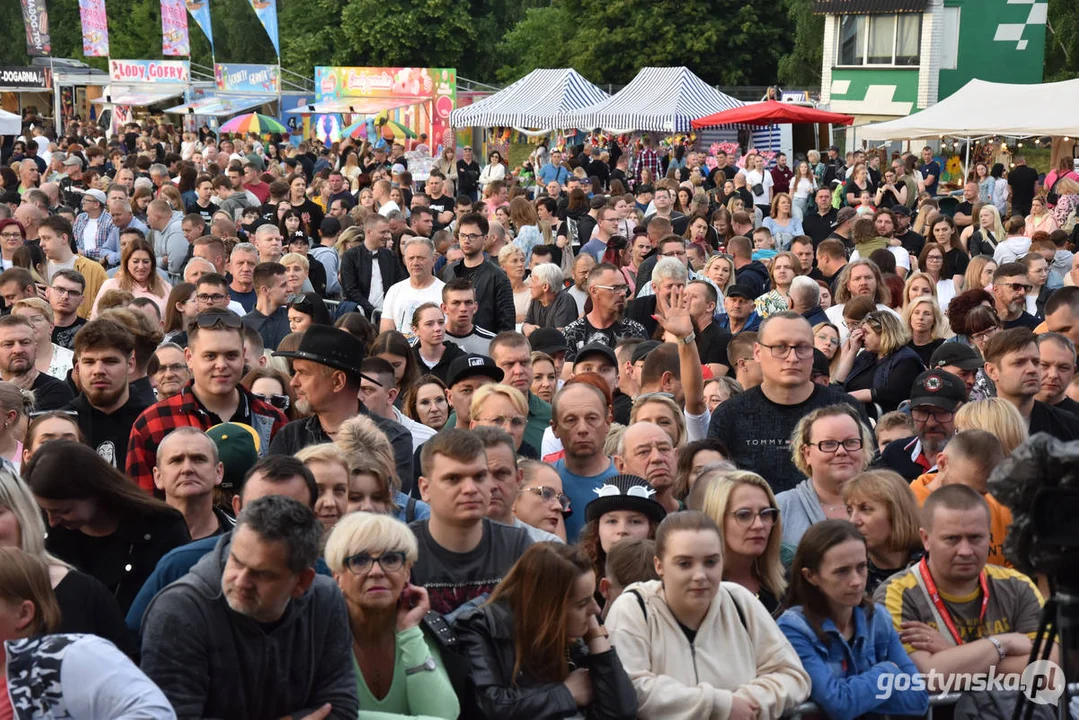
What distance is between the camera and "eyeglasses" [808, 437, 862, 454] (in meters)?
5.70

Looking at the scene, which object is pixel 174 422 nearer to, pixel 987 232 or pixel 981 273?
pixel 981 273

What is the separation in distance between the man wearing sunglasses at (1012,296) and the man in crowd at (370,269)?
488cm

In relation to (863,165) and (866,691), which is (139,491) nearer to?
(866,691)

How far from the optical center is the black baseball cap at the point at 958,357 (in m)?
7.72

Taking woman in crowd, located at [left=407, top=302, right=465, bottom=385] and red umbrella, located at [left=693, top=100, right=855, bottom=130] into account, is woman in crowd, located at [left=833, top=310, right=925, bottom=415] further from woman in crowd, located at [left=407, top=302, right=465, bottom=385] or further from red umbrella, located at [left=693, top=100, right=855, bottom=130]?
red umbrella, located at [left=693, top=100, right=855, bottom=130]

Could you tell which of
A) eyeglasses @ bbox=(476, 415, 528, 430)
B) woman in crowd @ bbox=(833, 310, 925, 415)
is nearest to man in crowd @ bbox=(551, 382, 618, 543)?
eyeglasses @ bbox=(476, 415, 528, 430)

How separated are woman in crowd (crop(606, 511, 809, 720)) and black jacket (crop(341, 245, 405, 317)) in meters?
7.53

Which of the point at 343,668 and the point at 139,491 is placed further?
the point at 139,491

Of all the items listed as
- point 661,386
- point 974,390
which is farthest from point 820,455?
point 974,390

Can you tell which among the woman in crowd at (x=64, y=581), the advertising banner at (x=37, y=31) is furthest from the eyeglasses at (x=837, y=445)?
the advertising banner at (x=37, y=31)

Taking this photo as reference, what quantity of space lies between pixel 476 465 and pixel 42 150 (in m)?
23.5

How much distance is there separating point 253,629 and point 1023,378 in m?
4.57

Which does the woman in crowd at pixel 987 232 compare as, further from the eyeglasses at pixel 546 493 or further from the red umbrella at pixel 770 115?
the red umbrella at pixel 770 115

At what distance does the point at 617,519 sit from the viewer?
5.16 metres
